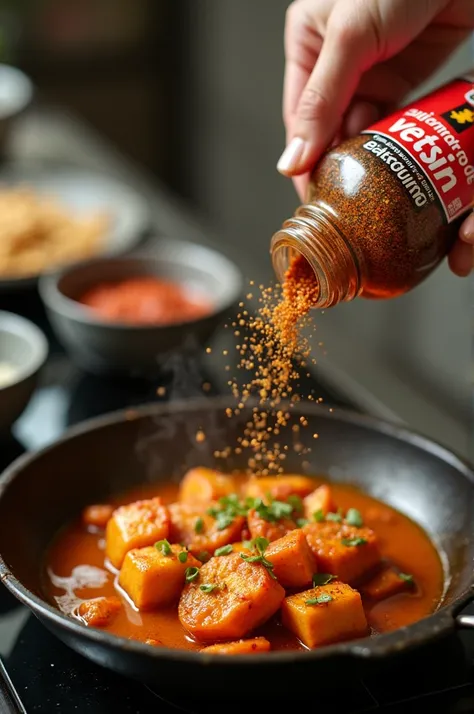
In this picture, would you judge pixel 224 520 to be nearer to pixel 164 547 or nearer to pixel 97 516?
pixel 164 547

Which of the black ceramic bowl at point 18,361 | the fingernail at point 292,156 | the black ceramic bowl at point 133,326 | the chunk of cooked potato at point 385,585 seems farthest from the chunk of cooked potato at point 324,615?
the black ceramic bowl at point 133,326

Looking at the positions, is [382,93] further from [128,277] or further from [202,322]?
[128,277]

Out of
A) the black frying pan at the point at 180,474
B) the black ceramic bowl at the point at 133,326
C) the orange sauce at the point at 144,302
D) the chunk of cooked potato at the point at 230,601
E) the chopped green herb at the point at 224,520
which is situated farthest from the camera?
the orange sauce at the point at 144,302

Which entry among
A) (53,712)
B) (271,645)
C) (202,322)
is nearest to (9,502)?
(53,712)

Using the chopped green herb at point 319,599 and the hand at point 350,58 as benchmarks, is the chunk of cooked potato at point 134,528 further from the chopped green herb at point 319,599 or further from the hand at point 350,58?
the hand at point 350,58

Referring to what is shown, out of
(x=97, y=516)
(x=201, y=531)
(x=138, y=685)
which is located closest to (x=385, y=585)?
(x=201, y=531)

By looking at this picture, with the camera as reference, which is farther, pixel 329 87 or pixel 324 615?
pixel 329 87
